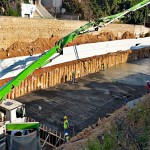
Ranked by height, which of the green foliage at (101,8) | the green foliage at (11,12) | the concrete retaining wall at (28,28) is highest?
the green foliage at (101,8)

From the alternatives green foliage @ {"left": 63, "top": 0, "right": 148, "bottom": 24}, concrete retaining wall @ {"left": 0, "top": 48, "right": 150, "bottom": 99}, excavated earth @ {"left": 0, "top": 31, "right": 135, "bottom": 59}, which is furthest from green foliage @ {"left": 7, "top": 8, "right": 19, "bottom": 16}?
green foliage @ {"left": 63, "top": 0, "right": 148, "bottom": 24}

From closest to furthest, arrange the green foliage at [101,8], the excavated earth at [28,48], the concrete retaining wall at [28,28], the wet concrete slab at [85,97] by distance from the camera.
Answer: the wet concrete slab at [85,97], the excavated earth at [28,48], the concrete retaining wall at [28,28], the green foliage at [101,8]

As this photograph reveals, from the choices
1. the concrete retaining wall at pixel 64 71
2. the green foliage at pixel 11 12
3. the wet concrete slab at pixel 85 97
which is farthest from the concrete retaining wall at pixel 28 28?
the wet concrete slab at pixel 85 97

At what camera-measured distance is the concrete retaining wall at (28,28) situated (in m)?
27.7

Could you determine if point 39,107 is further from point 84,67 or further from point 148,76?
point 148,76

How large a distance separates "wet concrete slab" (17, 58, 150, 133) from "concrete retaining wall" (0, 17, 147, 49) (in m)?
7.20

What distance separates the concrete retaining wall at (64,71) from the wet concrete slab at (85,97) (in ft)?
2.18

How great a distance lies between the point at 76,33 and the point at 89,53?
15293 mm

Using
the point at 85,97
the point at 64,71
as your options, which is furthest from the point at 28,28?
the point at 85,97

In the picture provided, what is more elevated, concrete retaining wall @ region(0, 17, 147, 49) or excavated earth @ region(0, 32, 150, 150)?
concrete retaining wall @ region(0, 17, 147, 49)

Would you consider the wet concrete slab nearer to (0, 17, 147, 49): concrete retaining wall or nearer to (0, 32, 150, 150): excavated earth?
(0, 32, 150, 150): excavated earth

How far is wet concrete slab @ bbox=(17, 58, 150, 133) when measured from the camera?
19.0 metres

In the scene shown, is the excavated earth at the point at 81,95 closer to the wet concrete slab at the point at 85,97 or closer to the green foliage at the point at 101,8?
the wet concrete slab at the point at 85,97

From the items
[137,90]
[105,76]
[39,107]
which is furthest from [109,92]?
[39,107]
